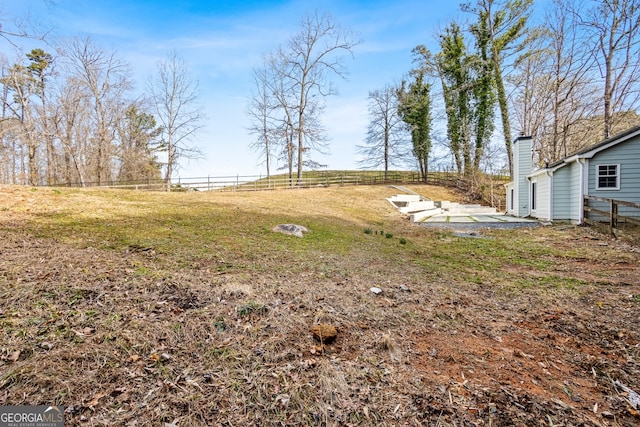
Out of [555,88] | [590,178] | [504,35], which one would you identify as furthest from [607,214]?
[504,35]

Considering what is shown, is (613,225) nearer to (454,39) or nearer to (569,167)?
(569,167)

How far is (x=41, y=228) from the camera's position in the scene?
5.25 m

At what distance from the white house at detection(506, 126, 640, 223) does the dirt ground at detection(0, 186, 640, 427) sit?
26.3 feet


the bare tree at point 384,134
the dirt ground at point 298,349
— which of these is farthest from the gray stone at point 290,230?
the bare tree at point 384,134

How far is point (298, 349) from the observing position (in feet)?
7.53

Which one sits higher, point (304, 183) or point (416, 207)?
point (304, 183)

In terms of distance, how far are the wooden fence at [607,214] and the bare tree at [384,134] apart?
1928 cm

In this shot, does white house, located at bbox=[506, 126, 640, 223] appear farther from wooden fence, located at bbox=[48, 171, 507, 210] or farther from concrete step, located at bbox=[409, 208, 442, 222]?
wooden fence, located at bbox=[48, 171, 507, 210]

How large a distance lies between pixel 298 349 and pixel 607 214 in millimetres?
10013

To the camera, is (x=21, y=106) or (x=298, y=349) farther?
(x=21, y=106)

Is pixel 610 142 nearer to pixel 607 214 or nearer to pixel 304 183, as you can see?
pixel 607 214

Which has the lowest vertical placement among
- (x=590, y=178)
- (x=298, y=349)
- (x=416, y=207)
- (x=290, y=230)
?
(x=298, y=349)

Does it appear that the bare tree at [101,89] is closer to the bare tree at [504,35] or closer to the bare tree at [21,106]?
the bare tree at [21,106]

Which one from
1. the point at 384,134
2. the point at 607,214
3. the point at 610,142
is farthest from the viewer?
the point at 384,134
